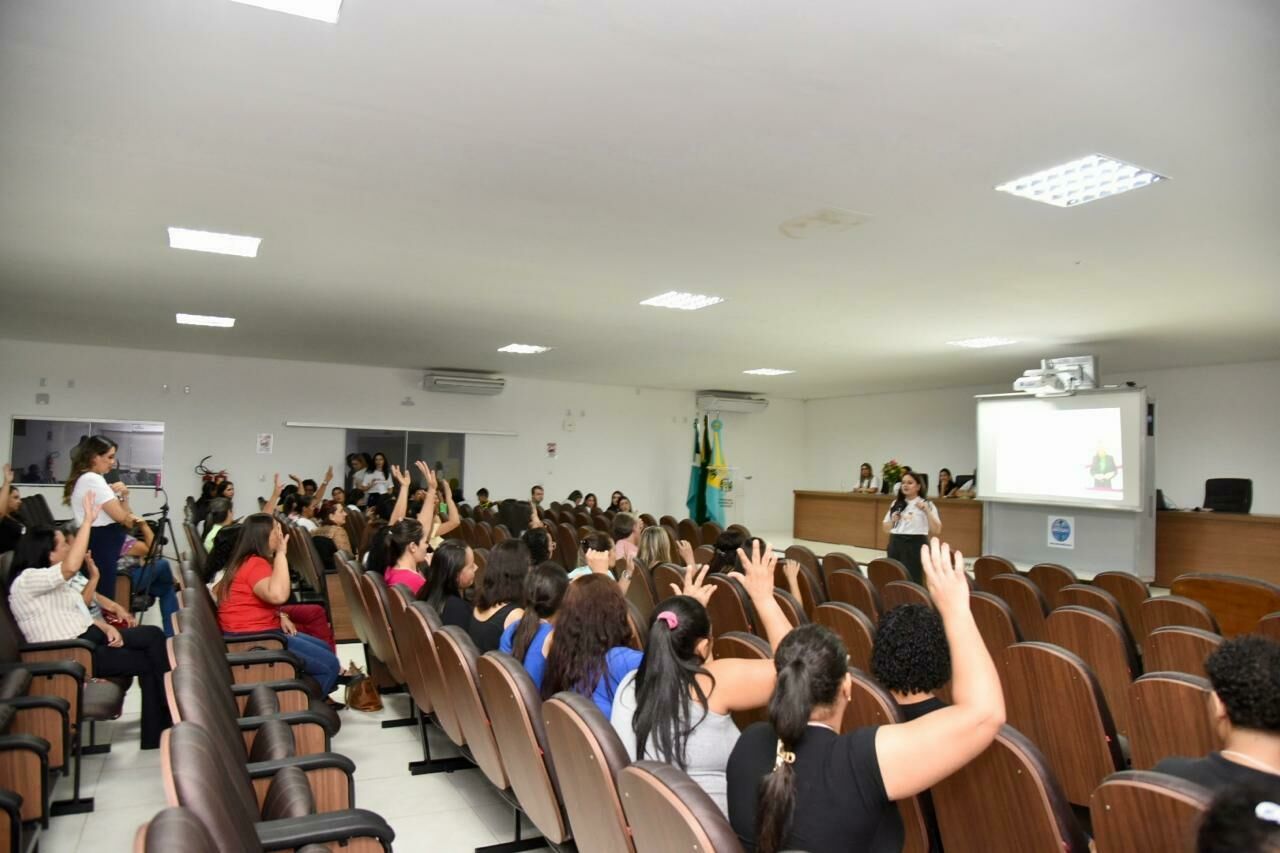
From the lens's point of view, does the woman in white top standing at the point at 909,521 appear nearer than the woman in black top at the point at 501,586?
No

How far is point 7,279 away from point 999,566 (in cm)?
828

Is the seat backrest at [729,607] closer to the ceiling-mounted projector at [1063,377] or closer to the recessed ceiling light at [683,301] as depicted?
the recessed ceiling light at [683,301]

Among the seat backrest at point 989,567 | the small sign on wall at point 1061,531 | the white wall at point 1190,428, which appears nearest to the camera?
the seat backrest at point 989,567

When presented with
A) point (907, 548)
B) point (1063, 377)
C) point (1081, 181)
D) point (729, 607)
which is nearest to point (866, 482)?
point (1063, 377)

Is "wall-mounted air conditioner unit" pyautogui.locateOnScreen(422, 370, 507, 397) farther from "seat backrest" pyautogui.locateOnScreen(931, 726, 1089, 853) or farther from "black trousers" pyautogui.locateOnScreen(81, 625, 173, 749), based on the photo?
"seat backrest" pyautogui.locateOnScreen(931, 726, 1089, 853)

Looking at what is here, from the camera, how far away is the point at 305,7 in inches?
99.4

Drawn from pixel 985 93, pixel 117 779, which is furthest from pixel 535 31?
pixel 117 779

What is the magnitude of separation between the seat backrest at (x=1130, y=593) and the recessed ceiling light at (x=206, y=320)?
8.33 m

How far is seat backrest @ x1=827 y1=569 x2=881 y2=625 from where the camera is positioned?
15.2ft

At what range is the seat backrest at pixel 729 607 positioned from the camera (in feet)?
13.8

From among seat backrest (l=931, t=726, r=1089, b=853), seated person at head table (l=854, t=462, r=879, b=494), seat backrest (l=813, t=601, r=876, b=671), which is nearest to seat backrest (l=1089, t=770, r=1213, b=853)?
seat backrest (l=931, t=726, r=1089, b=853)

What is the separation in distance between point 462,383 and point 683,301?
6.53 m

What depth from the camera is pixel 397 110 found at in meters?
3.29

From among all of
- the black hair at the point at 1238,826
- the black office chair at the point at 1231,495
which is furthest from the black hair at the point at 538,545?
the black office chair at the point at 1231,495
